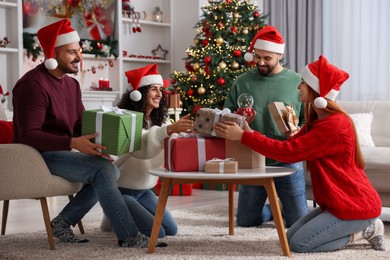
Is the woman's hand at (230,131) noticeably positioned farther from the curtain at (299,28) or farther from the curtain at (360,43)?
the curtain at (299,28)

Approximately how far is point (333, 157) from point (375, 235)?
467mm

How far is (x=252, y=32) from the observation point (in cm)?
730

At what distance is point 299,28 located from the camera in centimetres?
800

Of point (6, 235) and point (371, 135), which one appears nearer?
point (6, 235)

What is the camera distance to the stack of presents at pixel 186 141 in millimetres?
3469

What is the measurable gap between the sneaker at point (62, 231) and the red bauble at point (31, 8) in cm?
387

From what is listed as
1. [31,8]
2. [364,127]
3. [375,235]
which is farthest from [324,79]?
[31,8]

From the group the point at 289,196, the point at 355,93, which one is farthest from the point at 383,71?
the point at 289,196

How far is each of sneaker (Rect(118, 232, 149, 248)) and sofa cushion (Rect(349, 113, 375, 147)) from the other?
227cm

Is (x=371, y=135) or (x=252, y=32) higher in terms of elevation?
(x=252, y=32)

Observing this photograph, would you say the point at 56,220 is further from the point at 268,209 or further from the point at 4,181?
the point at 268,209

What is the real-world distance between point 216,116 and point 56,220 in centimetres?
105

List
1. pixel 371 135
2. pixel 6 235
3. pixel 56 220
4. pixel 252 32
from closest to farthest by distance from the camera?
pixel 56 220 → pixel 6 235 → pixel 371 135 → pixel 252 32

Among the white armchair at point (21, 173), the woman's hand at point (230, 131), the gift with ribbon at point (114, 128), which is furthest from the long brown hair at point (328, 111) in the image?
the white armchair at point (21, 173)
